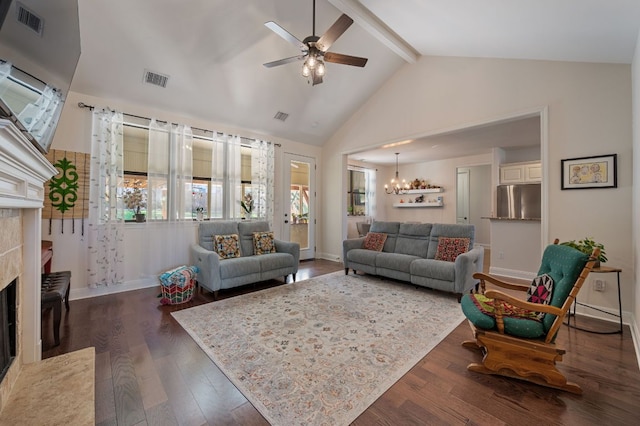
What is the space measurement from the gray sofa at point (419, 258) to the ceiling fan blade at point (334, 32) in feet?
9.59

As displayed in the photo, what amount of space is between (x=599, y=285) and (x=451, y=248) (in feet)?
4.96

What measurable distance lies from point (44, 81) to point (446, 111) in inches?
177

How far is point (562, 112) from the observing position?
10.3 ft

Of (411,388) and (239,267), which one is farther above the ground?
(239,267)

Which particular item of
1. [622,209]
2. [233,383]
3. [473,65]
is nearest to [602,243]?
[622,209]

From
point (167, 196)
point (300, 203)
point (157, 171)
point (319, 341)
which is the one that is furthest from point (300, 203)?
point (319, 341)

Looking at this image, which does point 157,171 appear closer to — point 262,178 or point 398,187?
point 262,178

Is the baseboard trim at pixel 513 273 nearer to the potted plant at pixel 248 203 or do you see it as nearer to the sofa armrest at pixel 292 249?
the sofa armrest at pixel 292 249

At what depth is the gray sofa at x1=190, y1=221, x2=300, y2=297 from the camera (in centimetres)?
350

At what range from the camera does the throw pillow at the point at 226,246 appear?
4.02 m

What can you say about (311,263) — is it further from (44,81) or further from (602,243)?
(44,81)

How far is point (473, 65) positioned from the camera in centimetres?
386

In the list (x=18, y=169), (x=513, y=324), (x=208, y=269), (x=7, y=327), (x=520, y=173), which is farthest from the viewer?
(x=520, y=173)

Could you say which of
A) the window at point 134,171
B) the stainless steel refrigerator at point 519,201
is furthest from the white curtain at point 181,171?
the stainless steel refrigerator at point 519,201
